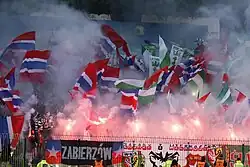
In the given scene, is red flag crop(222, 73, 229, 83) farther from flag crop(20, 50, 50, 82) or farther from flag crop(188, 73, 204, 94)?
flag crop(20, 50, 50, 82)

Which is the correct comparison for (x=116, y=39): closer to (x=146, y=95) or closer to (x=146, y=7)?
(x=146, y=7)

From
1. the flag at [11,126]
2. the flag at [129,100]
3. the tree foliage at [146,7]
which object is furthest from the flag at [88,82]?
the tree foliage at [146,7]

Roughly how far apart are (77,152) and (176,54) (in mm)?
18017

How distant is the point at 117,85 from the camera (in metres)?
26.7

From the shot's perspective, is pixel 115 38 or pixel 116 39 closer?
pixel 116 39

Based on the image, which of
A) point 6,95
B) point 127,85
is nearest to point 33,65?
point 6,95

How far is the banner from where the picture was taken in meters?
16.7

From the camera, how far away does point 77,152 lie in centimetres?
1673

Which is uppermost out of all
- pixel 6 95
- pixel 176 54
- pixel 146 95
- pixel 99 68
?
pixel 176 54

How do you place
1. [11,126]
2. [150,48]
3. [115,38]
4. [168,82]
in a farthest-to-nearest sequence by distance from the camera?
[150,48], [115,38], [168,82], [11,126]

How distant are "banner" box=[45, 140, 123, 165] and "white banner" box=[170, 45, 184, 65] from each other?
15.1 meters

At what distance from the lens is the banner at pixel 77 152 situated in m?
16.7

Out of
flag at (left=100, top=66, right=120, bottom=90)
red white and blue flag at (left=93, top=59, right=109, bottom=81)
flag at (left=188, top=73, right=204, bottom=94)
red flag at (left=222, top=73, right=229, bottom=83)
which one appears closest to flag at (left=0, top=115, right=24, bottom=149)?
red white and blue flag at (left=93, top=59, right=109, bottom=81)

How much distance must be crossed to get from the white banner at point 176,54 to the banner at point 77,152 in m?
15.1
